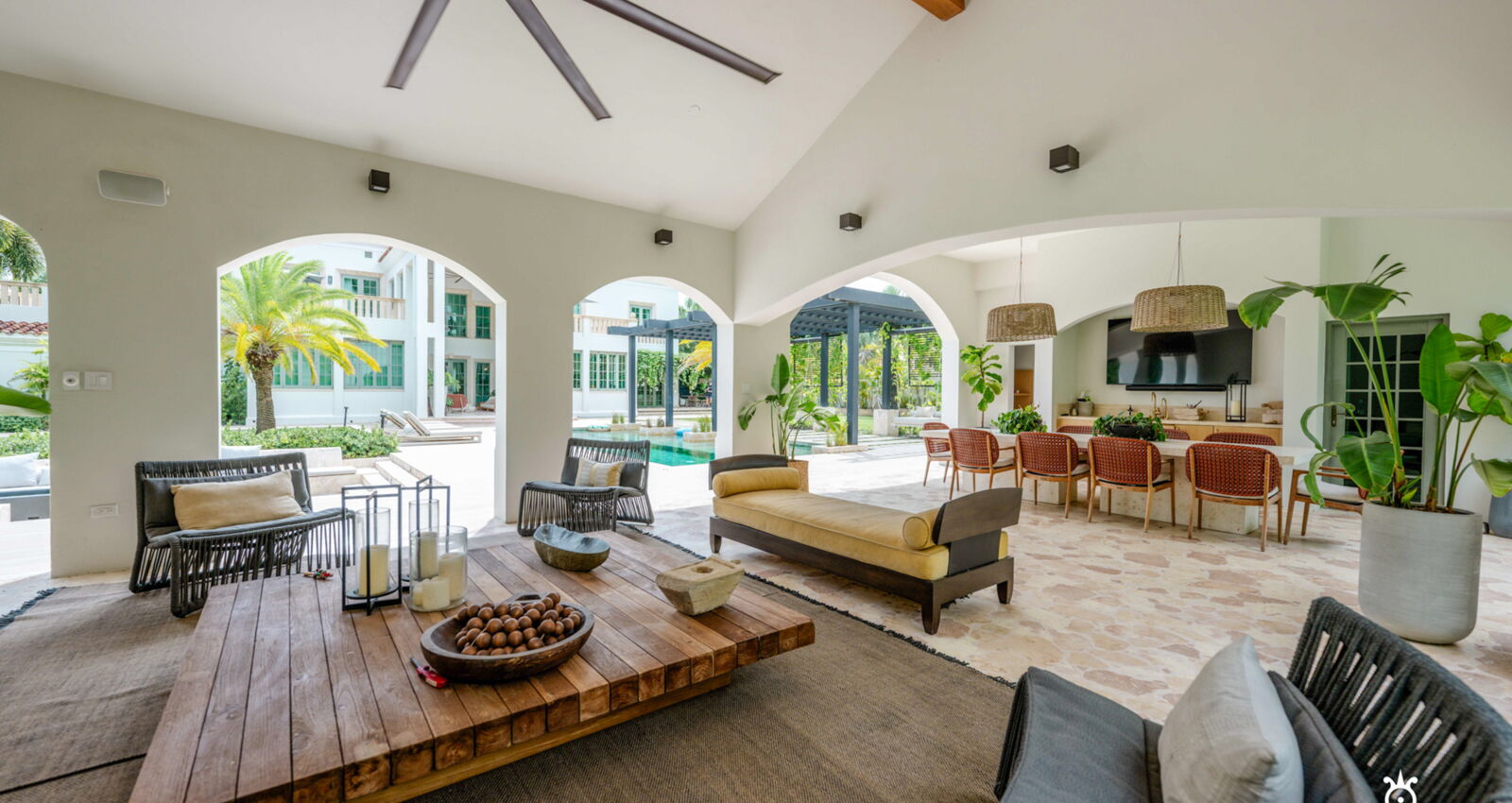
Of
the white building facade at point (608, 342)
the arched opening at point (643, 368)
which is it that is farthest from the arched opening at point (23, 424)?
the white building facade at point (608, 342)

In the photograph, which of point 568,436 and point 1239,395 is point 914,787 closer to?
point 568,436

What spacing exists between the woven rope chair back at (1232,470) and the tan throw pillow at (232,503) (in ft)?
22.3

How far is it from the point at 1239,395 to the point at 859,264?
642 cm

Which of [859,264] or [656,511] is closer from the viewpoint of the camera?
[859,264]

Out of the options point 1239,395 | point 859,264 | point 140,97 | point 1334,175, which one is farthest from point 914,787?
point 1239,395

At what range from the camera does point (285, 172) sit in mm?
4648

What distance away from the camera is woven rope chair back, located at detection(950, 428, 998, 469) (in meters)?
6.72

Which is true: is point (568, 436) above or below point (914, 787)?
above

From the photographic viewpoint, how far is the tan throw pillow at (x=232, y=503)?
370 centimetres

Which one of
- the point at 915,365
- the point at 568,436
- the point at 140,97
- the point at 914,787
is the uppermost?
the point at 140,97

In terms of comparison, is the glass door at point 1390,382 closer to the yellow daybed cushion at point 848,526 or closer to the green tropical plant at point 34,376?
the yellow daybed cushion at point 848,526

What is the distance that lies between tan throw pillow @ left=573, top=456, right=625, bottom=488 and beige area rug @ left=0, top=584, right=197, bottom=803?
8.08 feet

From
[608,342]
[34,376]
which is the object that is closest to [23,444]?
[34,376]

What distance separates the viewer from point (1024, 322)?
22.0 feet
